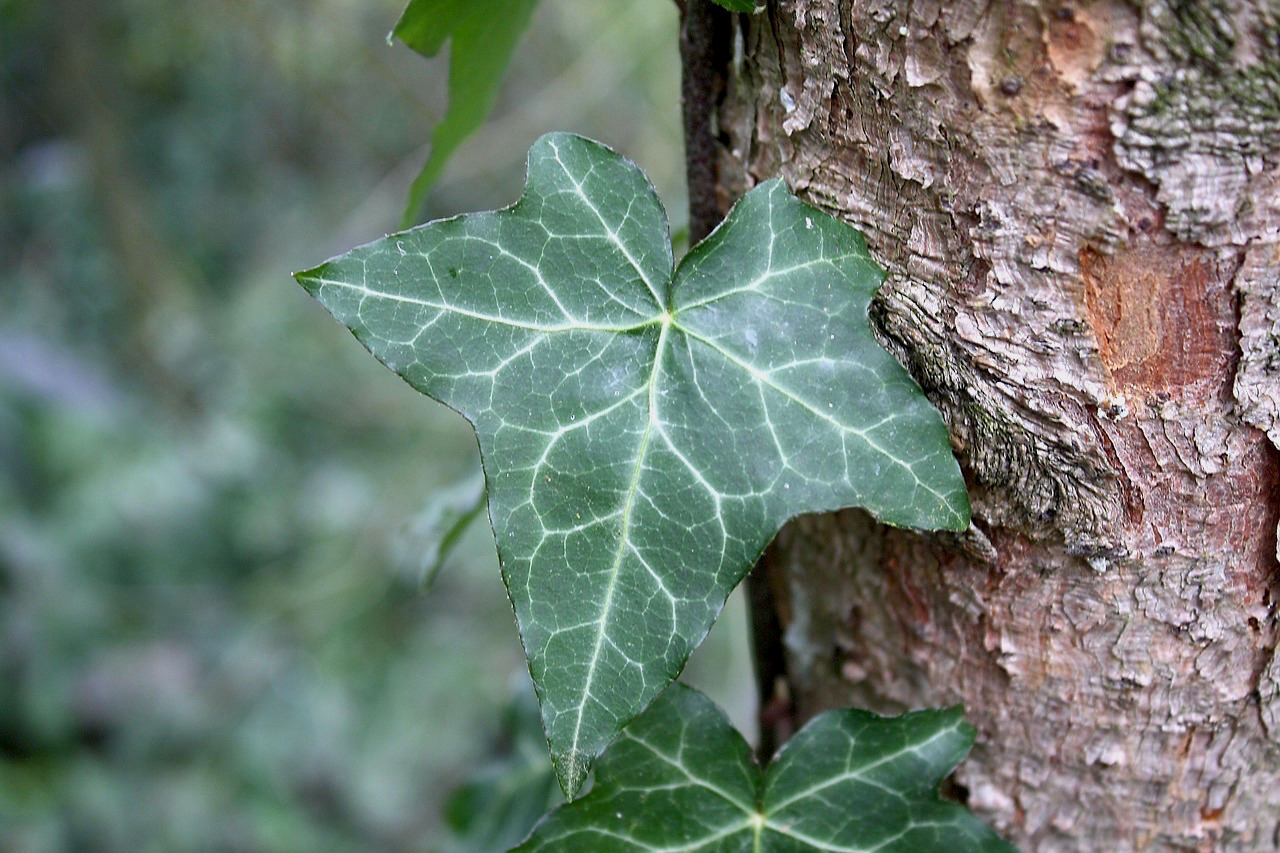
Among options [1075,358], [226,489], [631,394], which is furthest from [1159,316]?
[226,489]

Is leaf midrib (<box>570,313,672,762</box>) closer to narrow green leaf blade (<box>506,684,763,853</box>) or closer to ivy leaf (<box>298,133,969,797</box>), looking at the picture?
ivy leaf (<box>298,133,969,797</box>)

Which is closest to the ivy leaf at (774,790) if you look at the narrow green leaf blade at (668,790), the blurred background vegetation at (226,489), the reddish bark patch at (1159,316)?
the narrow green leaf blade at (668,790)

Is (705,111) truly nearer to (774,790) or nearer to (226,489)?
(774,790)

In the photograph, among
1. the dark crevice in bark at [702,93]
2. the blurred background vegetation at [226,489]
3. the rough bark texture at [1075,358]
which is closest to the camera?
the rough bark texture at [1075,358]

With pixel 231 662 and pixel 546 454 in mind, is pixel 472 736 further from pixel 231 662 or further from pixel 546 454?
pixel 546 454

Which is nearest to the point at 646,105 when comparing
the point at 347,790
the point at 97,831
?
the point at 347,790

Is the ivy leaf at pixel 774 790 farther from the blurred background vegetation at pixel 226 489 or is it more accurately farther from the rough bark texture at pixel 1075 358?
the blurred background vegetation at pixel 226 489
